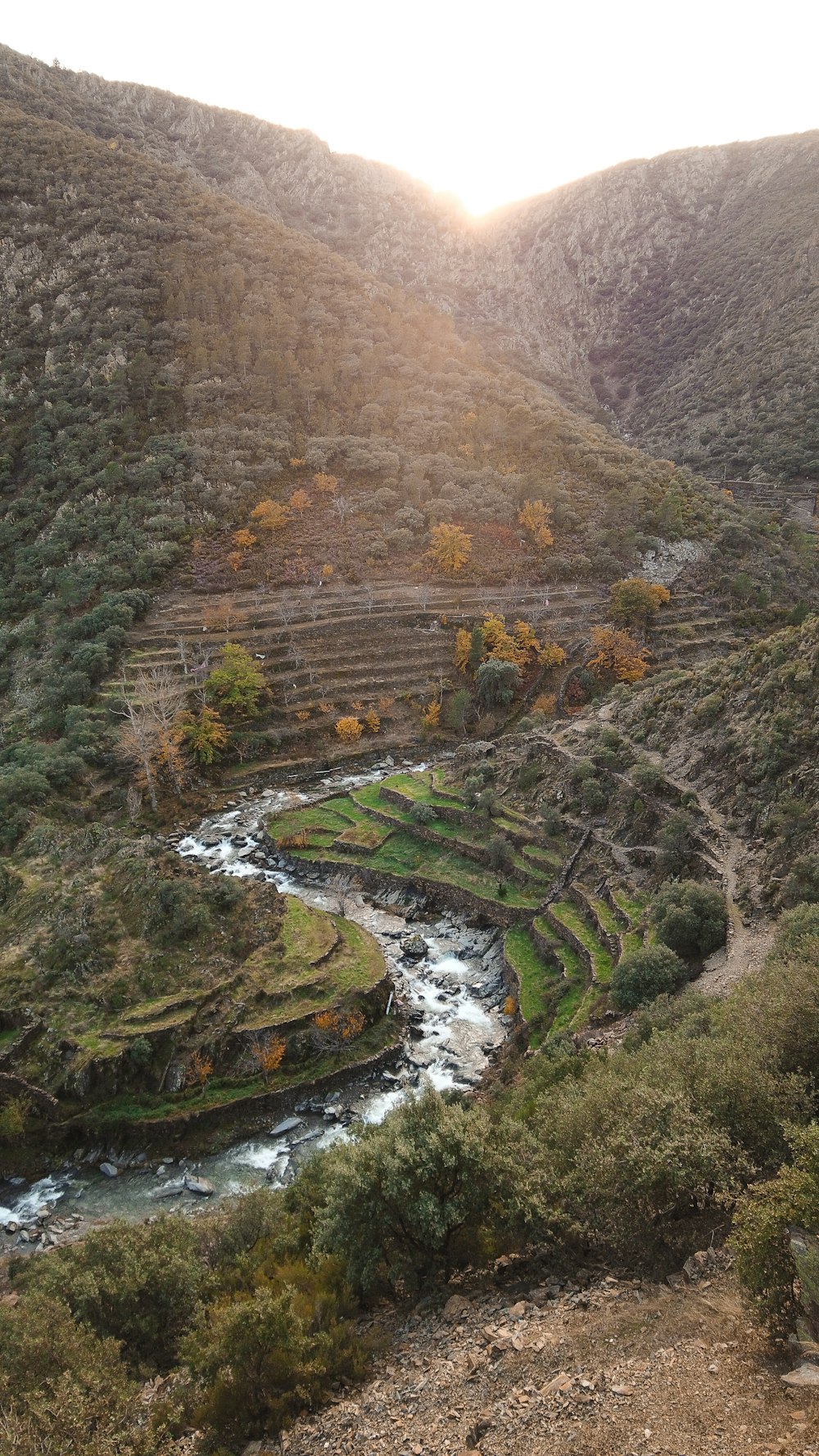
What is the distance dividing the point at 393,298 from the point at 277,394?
40475 mm

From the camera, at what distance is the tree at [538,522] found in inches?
3406

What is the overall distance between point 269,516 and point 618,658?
4009 cm

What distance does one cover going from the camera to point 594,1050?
26.1 meters

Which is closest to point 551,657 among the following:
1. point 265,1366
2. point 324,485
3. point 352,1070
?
point 324,485

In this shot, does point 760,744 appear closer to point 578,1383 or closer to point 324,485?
point 578,1383

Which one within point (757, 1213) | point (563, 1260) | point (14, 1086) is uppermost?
point (757, 1213)

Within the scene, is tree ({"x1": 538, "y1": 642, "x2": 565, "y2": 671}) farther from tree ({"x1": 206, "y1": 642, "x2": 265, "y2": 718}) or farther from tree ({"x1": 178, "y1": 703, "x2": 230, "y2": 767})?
tree ({"x1": 178, "y1": 703, "x2": 230, "y2": 767})

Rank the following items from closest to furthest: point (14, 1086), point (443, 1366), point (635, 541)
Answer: point (443, 1366) < point (14, 1086) < point (635, 541)

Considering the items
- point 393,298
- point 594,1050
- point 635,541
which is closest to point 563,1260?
point 594,1050

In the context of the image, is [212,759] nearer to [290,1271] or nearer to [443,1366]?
[290,1271]

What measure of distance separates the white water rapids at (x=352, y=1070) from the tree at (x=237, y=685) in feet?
50.7

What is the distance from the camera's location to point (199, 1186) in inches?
1124

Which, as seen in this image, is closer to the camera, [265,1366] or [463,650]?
[265,1366]

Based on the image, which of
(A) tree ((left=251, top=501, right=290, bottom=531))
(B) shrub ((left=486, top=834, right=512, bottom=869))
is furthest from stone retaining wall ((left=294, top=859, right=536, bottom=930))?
(A) tree ((left=251, top=501, right=290, bottom=531))
